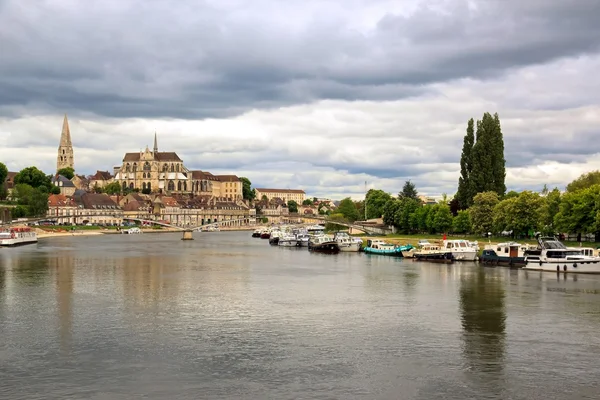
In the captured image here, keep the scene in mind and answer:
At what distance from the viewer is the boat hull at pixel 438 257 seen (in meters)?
78.2

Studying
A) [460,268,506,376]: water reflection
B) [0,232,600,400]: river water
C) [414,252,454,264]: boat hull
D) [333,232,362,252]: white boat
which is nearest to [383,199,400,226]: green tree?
[333,232,362,252]: white boat

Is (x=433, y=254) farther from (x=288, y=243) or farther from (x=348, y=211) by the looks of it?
(x=348, y=211)

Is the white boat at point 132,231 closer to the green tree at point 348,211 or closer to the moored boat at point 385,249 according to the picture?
the green tree at point 348,211

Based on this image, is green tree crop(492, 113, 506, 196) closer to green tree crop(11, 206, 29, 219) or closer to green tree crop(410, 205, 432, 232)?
green tree crop(410, 205, 432, 232)

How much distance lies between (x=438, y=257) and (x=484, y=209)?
59.3 feet

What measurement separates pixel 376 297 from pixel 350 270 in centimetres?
2166

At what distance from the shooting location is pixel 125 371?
29125 mm

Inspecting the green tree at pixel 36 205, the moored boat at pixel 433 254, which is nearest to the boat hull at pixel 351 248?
the moored boat at pixel 433 254

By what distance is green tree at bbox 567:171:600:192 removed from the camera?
336ft

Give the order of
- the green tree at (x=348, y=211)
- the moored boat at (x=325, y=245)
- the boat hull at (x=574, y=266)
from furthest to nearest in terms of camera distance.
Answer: the green tree at (x=348, y=211) → the moored boat at (x=325, y=245) → the boat hull at (x=574, y=266)

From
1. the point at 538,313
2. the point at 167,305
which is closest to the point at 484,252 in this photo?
the point at 538,313

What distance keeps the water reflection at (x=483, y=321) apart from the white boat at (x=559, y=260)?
6.12m

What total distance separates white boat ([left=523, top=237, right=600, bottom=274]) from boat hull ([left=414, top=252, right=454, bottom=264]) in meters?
10.8

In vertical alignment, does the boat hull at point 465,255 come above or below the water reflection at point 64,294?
above
